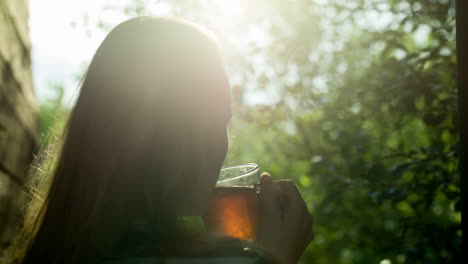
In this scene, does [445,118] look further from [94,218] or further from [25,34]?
[25,34]

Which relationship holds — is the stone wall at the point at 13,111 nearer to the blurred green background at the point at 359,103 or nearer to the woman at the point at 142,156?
the blurred green background at the point at 359,103

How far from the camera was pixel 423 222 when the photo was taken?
131 inches

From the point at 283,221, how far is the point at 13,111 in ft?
6.15

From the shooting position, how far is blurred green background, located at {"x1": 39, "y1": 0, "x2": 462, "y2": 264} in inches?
122

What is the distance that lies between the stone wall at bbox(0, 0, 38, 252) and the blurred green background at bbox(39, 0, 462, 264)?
0.27 metres

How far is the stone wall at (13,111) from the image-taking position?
2.47 m

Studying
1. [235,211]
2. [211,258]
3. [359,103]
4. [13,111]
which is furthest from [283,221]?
[359,103]

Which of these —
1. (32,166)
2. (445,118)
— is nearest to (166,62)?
(32,166)

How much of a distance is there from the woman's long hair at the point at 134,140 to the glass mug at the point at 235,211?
12cm

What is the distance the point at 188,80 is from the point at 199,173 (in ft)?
0.75

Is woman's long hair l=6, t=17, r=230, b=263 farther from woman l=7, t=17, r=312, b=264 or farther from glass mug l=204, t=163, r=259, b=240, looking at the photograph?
glass mug l=204, t=163, r=259, b=240

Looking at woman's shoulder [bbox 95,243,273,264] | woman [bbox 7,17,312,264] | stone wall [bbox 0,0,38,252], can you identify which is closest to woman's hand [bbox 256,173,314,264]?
woman [bbox 7,17,312,264]

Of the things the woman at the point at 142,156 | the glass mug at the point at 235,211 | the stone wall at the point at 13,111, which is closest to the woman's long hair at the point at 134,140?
the woman at the point at 142,156

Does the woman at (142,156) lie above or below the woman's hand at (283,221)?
above
